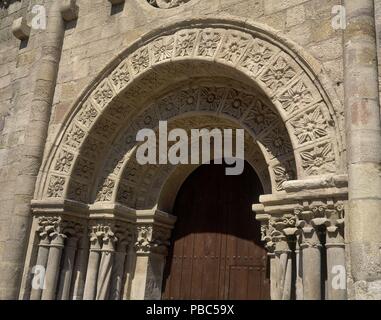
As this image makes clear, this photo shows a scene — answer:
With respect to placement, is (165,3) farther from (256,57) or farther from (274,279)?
(274,279)

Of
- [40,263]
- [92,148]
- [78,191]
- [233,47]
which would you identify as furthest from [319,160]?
[40,263]

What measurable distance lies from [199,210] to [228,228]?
49cm

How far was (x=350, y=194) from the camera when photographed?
10.4 ft

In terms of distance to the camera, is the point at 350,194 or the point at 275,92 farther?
the point at 275,92

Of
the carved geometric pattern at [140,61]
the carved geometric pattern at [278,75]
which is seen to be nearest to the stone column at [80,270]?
the carved geometric pattern at [140,61]

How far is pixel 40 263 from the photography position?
5094mm

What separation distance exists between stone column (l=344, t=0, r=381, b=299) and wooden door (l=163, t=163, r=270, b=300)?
1.81m

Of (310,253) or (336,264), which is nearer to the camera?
(336,264)

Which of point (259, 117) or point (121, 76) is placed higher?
point (121, 76)

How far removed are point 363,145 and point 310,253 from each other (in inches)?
36.2

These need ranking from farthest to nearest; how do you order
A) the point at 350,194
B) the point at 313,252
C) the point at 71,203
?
the point at 71,203, the point at 313,252, the point at 350,194

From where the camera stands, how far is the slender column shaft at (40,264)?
4980 mm
